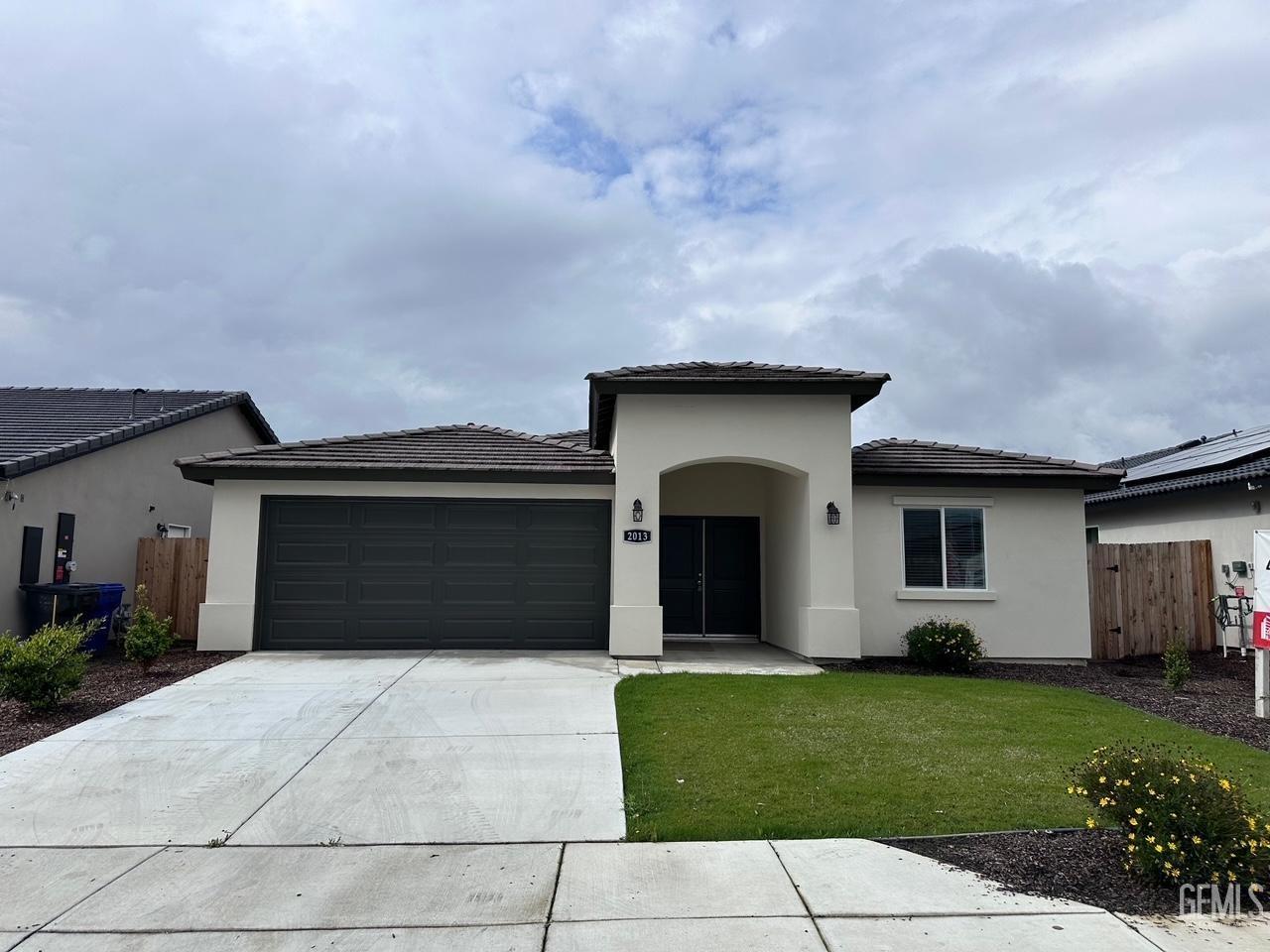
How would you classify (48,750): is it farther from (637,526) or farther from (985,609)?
(985,609)

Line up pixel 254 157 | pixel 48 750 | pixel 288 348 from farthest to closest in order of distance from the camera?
pixel 288 348 < pixel 254 157 < pixel 48 750

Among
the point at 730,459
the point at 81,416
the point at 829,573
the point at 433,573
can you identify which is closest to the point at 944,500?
the point at 829,573

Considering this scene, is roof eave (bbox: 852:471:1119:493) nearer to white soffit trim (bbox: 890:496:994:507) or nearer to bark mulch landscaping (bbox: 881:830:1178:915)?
white soffit trim (bbox: 890:496:994:507)

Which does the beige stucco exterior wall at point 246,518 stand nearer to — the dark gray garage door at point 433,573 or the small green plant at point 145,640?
the dark gray garage door at point 433,573

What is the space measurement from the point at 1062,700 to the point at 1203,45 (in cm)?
855

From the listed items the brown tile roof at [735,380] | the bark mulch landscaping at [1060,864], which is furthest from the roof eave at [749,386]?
the bark mulch landscaping at [1060,864]

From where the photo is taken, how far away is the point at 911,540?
12156mm

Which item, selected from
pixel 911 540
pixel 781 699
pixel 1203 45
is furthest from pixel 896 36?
pixel 781 699

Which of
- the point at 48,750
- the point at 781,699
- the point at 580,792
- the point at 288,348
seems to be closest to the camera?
the point at 580,792

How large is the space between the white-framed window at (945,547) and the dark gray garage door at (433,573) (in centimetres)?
498

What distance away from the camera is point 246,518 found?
12.0 metres

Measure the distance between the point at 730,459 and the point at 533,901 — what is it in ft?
27.8

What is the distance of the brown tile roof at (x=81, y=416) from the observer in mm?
12626

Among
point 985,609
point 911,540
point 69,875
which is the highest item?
point 911,540
